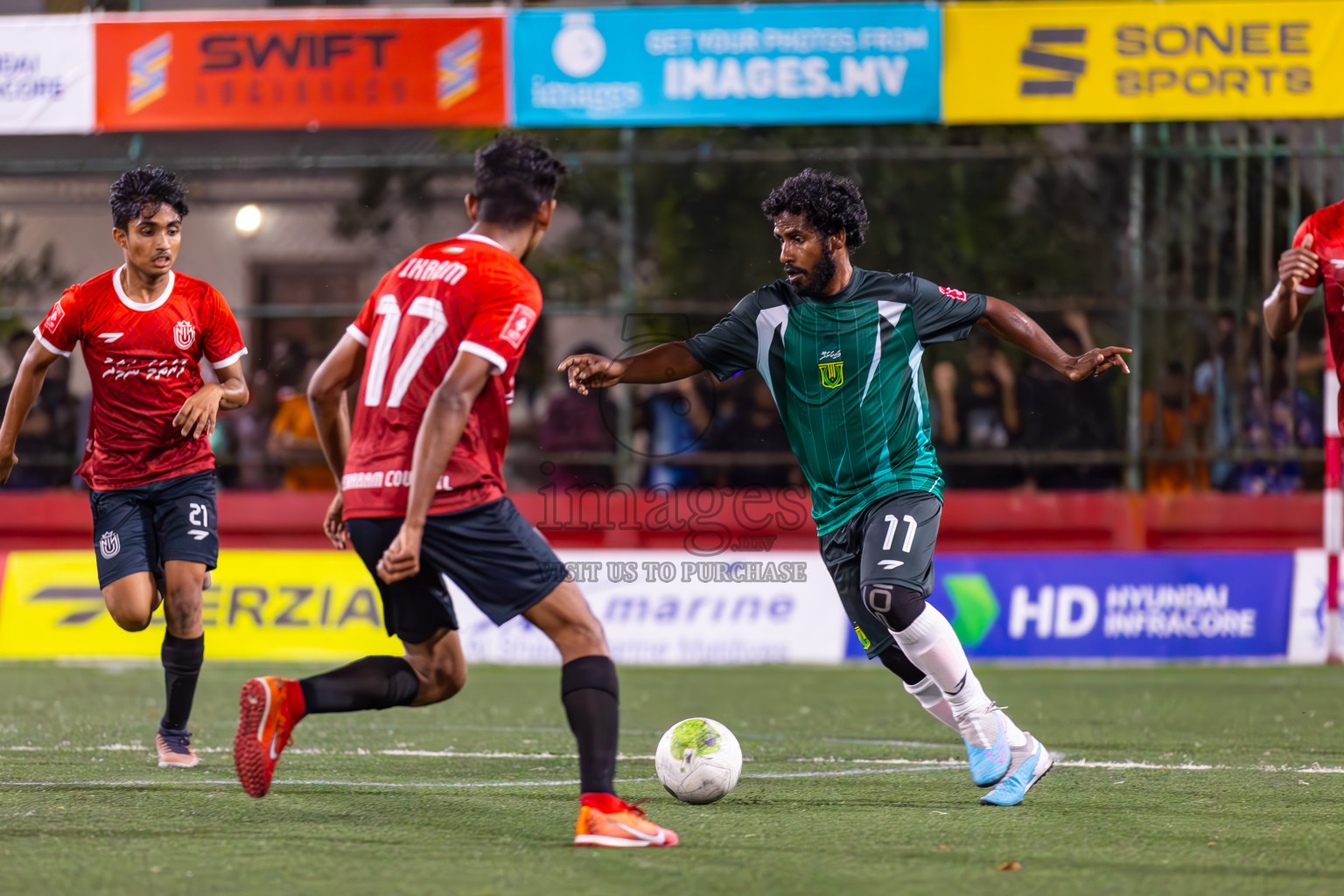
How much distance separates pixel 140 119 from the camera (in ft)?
51.1

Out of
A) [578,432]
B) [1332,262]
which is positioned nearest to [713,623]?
[578,432]

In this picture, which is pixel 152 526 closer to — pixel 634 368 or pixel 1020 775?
pixel 634 368

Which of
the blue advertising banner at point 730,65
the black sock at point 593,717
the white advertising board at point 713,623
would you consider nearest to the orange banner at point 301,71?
the blue advertising banner at point 730,65

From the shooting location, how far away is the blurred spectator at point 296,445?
1580cm

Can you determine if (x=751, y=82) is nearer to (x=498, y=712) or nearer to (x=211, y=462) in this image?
(x=498, y=712)

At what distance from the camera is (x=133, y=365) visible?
6625mm

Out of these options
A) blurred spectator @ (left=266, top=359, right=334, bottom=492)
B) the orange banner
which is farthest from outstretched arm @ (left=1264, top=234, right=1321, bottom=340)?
blurred spectator @ (left=266, top=359, right=334, bottom=492)

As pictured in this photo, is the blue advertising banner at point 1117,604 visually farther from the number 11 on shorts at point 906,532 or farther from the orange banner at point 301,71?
the number 11 on shorts at point 906,532

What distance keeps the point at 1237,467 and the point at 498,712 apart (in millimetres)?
8637

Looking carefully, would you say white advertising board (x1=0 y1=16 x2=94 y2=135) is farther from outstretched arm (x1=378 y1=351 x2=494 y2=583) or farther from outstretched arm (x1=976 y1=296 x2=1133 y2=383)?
outstretched arm (x1=378 y1=351 x2=494 y2=583)

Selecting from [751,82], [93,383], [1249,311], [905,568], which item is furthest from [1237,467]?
[93,383]

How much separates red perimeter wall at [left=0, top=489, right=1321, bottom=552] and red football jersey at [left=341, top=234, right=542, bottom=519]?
9865mm

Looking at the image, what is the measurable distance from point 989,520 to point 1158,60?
4.47 metres

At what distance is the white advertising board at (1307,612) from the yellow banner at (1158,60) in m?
4.39
